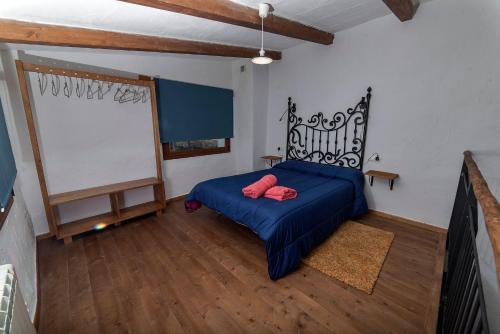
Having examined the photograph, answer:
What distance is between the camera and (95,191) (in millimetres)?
2736

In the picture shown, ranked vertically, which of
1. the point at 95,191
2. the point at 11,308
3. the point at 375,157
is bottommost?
the point at 95,191

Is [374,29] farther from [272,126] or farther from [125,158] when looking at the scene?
[125,158]

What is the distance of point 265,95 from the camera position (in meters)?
4.27

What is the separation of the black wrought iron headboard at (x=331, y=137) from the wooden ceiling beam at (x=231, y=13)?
4.03ft

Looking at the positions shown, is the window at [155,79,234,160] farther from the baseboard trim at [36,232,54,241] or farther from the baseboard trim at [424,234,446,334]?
the baseboard trim at [424,234,446,334]

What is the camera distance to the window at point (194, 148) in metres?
3.69

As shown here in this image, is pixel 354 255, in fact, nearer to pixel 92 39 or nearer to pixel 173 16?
pixel 173 16

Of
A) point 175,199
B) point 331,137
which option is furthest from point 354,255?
point 175,199

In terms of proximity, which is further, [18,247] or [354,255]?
[354,255]

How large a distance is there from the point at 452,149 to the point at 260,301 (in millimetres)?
2625

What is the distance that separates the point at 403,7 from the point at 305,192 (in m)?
2.10

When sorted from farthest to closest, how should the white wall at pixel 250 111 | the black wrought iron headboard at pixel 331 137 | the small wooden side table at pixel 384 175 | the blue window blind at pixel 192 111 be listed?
the white wall at pixel 250 111, the blue window blind at pixel 192 111, the black wrought iron headboard at pixel 331 137, the small wooden side table at pixel 384 175

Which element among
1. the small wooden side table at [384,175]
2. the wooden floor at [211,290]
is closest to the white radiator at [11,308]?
the wooden floor at [211,290]

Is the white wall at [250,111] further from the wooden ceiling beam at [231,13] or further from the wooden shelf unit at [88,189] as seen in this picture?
the wooden shelf unit at [88,189]
